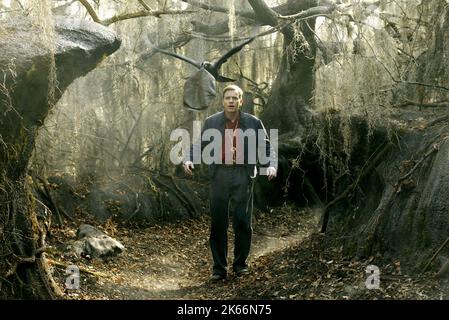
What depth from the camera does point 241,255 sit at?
625 cm

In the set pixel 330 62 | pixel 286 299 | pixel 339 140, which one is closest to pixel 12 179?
pixel 286 299

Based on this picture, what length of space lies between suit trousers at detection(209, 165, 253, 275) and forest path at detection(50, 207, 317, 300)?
0.77 feet

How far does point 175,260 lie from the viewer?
8.16 m

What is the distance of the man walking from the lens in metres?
6.04

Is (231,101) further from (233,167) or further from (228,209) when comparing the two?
(228,209)

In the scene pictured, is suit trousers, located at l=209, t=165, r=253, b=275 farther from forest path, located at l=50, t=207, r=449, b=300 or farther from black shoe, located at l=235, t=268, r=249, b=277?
forest path, located at l=50, t=207, r=449, b=300

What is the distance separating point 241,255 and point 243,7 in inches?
263

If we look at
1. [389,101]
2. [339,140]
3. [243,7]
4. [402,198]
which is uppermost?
[243,7]

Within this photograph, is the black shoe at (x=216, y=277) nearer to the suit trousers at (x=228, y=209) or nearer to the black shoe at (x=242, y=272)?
the suit trousers at (x=228, y=209)

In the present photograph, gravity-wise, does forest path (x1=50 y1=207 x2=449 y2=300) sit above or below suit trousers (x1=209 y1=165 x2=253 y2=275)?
below

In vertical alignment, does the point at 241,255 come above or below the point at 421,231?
below

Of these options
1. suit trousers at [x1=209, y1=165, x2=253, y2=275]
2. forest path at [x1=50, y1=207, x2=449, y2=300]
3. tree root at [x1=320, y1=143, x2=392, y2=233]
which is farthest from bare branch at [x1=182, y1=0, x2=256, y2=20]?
tree root at [x1=320, y1=143, x2=392, y2=233]

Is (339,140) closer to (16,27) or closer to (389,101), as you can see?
(389,101)

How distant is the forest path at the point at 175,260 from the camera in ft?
19.0
